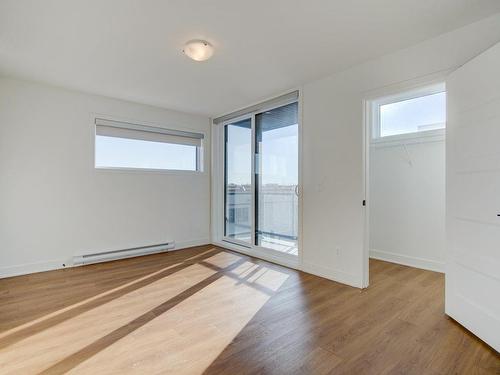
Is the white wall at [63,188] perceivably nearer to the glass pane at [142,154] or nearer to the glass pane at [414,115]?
the glass pane at [142,154]

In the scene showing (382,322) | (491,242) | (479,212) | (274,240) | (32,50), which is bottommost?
(382,322)

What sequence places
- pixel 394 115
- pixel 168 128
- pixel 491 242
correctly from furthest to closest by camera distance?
1. pixel 168 128
2. pixel 394 115
3. pixel 491 242

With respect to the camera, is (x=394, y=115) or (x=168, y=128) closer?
(x=394, y=115)

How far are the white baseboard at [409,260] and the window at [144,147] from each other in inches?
135

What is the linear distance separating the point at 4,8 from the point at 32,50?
2.19 feet

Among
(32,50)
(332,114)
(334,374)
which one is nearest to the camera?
(334,374)

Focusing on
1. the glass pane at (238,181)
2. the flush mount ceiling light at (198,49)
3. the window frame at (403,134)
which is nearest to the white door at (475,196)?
the window frame at (403,134)

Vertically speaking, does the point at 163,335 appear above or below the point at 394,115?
below

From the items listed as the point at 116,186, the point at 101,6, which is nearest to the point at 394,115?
the point at 101,6

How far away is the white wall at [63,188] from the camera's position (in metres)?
3.32

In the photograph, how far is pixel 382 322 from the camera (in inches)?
86.5

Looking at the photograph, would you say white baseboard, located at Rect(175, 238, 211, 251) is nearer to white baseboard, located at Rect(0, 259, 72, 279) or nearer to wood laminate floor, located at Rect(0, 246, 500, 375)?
wood laminate floor, located at Rect(0, 246, 500, 375)

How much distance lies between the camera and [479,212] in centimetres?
196

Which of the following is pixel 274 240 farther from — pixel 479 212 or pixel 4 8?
pixel 4 8
